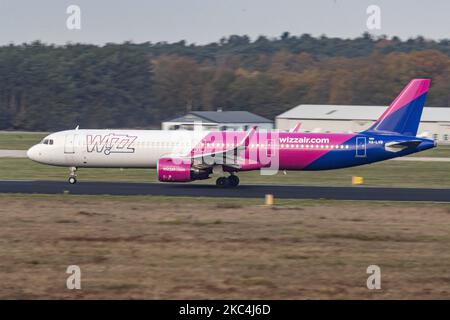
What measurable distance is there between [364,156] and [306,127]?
6518cm

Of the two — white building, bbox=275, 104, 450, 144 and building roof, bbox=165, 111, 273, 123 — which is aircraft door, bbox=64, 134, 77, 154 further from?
white building, bbox=275, 104, 450, 144

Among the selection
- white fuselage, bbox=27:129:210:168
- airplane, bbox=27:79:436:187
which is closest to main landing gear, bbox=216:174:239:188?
airplane, bbox=27:79:436:187

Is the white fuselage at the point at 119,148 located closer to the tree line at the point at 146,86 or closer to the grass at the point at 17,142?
the grass at the point at 17,142

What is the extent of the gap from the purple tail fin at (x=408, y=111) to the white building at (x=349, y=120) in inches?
2405

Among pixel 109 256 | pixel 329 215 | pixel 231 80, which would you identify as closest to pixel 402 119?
pixel 329 215

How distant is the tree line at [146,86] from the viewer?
397ft

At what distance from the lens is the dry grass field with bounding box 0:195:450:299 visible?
57.5ft

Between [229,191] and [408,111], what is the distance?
11774 millimetres

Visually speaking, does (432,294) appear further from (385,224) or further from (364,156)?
(364,156)

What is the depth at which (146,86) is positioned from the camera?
448ft

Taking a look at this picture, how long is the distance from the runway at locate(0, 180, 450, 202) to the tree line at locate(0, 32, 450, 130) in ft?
241

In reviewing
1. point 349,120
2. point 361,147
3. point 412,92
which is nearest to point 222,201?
point 361,147

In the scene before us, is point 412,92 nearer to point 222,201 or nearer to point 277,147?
point 277,147

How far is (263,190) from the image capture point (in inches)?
1613
